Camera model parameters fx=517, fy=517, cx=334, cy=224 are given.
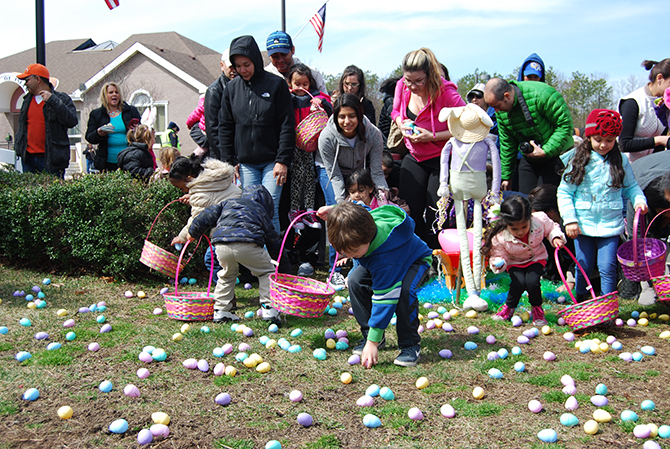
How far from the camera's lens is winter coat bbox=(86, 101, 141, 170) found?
6.93 meters

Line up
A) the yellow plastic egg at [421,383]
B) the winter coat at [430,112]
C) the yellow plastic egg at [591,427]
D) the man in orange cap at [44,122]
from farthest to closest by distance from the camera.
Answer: the man in orange cap at [44,122]
the winter coat at [430,112]
the yellow plastic egg at [421,383]
the yellow plastic egg at [591,427]

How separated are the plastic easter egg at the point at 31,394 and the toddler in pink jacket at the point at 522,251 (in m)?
3.40

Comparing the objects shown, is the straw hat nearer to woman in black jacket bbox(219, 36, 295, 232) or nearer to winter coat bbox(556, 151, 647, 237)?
winter coat bbox(556, 151, 647, 237)

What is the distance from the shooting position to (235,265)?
4.23 m

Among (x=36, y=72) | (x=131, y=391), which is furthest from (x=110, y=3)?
(x=131, y=391)

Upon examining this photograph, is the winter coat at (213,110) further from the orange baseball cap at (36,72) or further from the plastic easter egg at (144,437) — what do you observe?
the plastic easter egg at (144,437)

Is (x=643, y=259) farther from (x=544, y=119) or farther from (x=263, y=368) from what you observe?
(x=263, y=368)

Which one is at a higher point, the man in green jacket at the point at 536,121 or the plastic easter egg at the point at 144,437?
the man in green jacket at the point at 536,121

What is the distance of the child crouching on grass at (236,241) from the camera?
4074 mm

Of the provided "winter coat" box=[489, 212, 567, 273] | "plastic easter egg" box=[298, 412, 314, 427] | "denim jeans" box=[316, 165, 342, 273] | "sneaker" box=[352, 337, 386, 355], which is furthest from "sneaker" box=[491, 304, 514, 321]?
"plastic easter egg" box=[298, 412, 314, 427]

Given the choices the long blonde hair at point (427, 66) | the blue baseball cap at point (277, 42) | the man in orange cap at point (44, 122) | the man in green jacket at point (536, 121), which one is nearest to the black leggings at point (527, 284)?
the man in green jacket at point (536, 121)

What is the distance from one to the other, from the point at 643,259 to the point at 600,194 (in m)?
0.62

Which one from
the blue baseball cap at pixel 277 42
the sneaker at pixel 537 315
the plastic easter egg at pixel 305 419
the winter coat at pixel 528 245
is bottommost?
the plastic easter egg at pixel 305 419

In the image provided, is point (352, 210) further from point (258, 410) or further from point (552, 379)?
point (552, 379)
